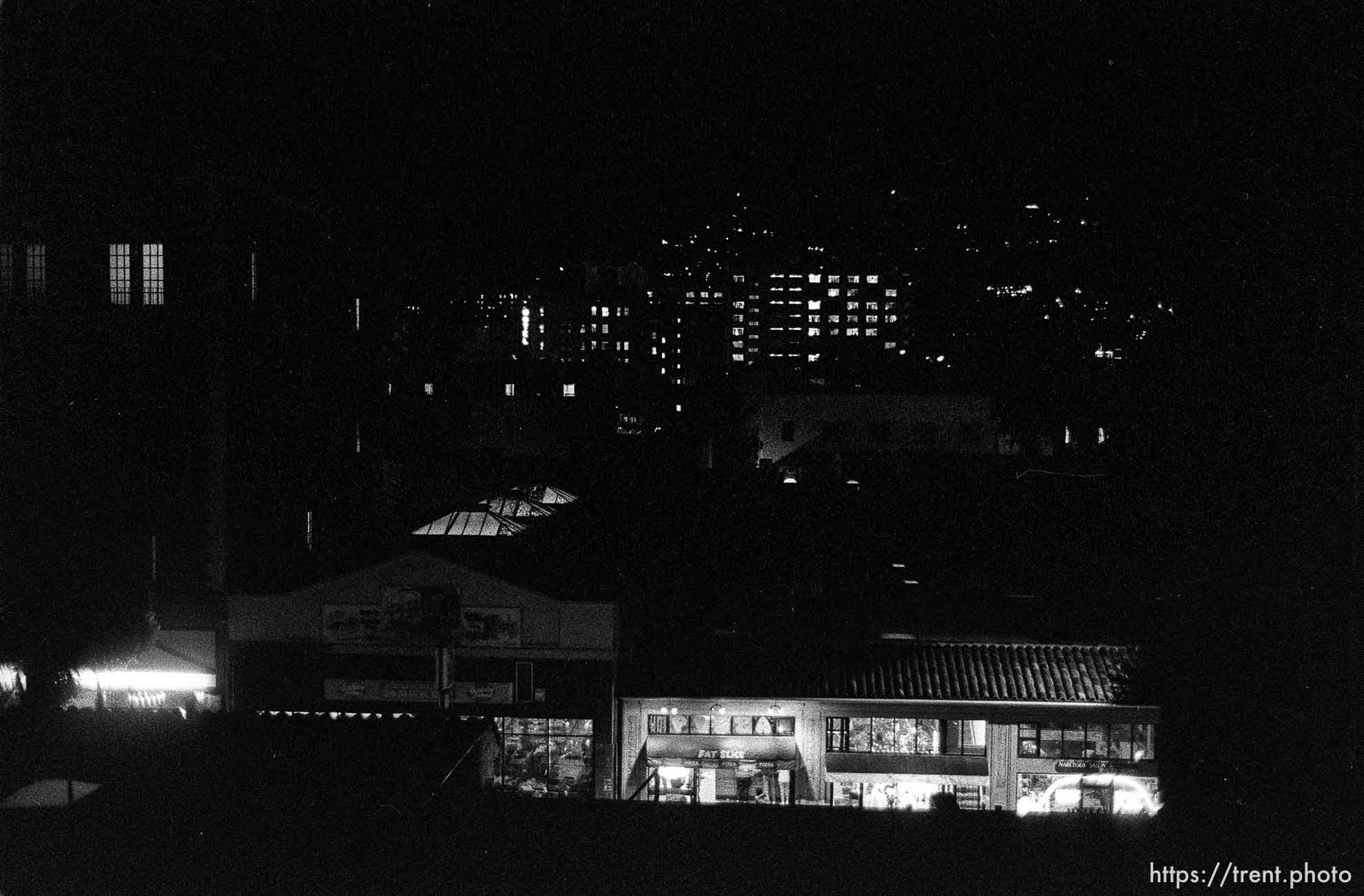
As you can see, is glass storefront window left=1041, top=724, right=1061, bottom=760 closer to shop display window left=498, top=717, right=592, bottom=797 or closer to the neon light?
shop display window left=498, top=717, right=592, bottom=797

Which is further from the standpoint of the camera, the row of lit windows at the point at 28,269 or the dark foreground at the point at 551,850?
the row of lit windows at the point at 28,269

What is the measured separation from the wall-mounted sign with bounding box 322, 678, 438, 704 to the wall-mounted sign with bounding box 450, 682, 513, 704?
0.32m

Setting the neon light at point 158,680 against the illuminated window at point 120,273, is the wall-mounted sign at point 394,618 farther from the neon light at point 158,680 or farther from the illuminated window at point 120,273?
the illuminated window at point 120,273

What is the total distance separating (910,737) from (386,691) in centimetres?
709

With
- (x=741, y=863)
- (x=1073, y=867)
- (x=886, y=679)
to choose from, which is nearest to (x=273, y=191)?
(x=886, y=679)

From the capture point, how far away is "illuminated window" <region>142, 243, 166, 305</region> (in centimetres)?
1422

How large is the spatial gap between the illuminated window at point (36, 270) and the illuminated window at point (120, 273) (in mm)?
1513

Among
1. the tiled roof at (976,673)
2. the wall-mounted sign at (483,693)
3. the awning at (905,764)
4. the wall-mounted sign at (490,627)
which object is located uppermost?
the wall-mounted sign at (490,627)

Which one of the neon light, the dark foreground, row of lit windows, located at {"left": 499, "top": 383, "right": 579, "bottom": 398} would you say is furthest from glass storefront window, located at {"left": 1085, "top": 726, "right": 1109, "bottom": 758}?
row of lit windows, located at {"left": 499, "top": 383, "right": 579, "bottom": 398}

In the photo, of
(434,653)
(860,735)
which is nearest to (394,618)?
(434,653)

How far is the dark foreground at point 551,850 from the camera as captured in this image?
510 cm

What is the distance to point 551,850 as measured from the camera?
6117mm

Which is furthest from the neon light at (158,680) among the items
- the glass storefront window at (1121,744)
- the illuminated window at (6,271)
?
the glass storefront window at (1121,744)

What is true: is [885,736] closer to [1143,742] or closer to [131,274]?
[1143,742]
